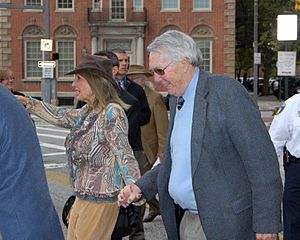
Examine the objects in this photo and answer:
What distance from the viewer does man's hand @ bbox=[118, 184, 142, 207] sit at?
13.0 feet

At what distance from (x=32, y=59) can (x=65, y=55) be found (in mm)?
1955

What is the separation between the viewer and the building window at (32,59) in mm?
38719

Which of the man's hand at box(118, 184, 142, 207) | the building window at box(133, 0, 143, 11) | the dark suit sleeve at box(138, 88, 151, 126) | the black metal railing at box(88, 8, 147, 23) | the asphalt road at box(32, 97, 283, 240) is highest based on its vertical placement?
the building window at box(133, 0, 143, 11)

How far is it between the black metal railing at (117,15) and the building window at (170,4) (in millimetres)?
1367

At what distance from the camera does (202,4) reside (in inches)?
1549

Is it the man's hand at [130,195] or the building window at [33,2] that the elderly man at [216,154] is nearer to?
the man's hand at [130,195]

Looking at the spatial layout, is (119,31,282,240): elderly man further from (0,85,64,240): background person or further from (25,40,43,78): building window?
(25,40,43,78): building window

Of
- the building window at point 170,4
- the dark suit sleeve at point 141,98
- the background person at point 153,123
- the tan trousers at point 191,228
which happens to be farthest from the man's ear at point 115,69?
the building window at point 170,4

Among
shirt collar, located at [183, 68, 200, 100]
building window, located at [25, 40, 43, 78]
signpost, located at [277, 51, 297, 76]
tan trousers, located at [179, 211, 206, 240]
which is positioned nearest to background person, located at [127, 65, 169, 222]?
tan trousers, located at [179, 211, 206, 240]

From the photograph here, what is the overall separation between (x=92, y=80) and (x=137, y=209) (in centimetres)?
98

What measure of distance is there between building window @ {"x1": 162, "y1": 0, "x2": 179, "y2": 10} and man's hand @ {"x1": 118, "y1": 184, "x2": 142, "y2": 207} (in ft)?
118

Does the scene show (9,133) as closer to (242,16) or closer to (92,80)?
(92,80)

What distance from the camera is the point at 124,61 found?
23.0ft

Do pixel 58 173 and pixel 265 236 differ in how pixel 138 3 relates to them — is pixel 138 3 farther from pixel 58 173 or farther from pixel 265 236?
pixel 265 236
